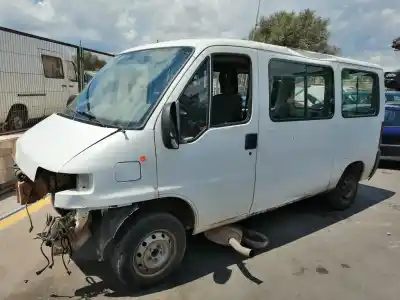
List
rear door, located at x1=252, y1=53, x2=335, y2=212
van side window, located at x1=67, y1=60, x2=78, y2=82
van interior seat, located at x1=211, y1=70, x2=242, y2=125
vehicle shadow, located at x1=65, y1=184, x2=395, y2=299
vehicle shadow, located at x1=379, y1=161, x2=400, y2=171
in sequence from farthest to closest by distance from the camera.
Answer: van side window, located at x1=67, y1=60, x2=78, y2=82 < vehicle shadow, located at x1=379, y1=161, x2=400, y2=171 < rear door, located at x1=252, y1=53, x2=335, y2=212 < van interior seat, located at x1=211, y1=70, x2=242, y2=125 < vehicle shadow, located at x1=65, y1=184, x2=395, y2=299

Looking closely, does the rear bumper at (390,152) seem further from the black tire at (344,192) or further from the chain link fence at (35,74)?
the chain link fence at (35,74)

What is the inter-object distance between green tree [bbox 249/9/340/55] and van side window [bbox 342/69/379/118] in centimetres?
2829

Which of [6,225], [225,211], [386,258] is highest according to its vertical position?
[225,211]

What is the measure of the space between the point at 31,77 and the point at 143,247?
295 inches

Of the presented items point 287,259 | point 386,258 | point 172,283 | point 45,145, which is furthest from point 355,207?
point 45,145

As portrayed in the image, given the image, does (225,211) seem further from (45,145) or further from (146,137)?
(45,145)

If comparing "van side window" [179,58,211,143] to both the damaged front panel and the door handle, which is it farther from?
the damaged front panel

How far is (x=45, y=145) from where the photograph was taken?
3.28 m

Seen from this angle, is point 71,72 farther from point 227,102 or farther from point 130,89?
point 227,102

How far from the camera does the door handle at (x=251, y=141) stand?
3788mm

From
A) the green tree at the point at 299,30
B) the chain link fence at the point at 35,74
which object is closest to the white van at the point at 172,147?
the chain link fence at the point at 35,74

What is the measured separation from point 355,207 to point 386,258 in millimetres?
1758

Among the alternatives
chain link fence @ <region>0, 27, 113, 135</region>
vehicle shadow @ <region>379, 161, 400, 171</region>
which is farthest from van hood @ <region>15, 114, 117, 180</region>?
vehicle shadow @ <region>379, 161, 400, 171</region>

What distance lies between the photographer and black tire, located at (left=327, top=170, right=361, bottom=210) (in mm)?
5531
